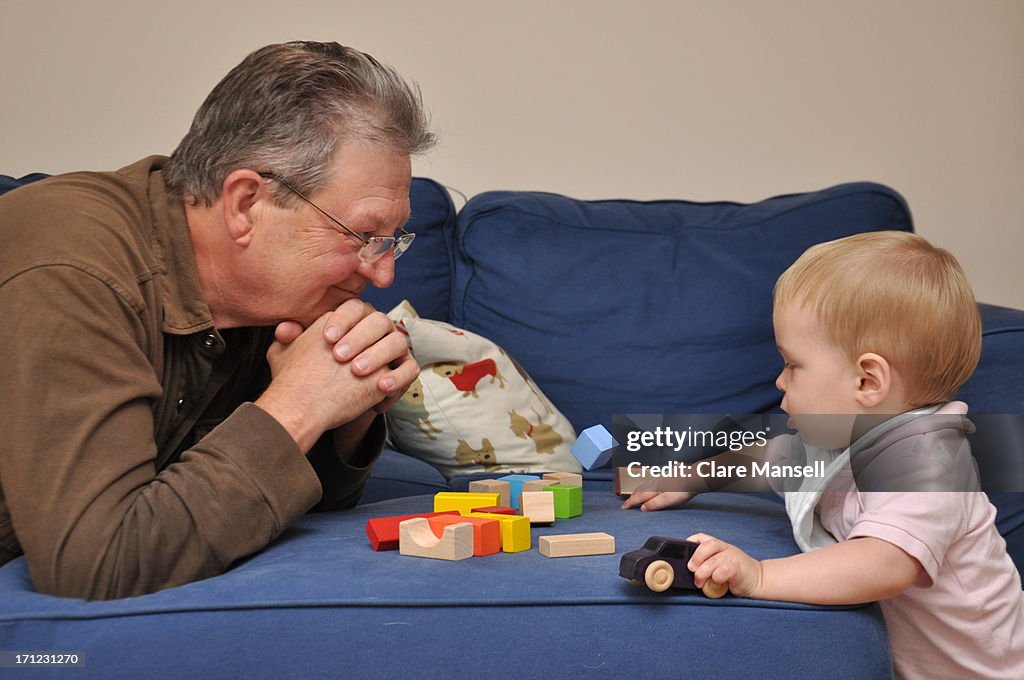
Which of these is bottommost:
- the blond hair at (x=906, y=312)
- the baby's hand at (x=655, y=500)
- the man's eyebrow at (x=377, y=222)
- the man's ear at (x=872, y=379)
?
the baby's hand at (x=655, y=500)

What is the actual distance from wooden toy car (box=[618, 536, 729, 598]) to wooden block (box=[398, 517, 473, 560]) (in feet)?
0.67

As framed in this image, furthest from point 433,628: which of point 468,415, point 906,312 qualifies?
point 468,415

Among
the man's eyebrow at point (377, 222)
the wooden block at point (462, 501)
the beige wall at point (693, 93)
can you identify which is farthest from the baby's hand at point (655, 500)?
the beige wall at point (693, 93)

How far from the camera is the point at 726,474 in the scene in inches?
67.5

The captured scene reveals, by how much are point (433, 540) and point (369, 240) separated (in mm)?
461

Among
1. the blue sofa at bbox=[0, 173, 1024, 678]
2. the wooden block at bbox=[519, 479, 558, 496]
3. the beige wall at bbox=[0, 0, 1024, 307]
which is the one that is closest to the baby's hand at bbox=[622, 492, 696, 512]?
the blue sofa at bbox=[0, 173, 1024, 678]

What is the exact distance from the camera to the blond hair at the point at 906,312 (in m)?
1.37

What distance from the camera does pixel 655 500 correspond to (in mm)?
1608

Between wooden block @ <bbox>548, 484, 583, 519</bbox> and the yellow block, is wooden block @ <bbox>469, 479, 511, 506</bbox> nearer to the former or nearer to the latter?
wooden block @ <bbox>548, 484, 583, 519</bbox>

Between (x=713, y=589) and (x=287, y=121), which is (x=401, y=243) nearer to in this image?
(x=287, y=121)

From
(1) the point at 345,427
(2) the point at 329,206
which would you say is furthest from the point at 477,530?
(2) the point at 329,206

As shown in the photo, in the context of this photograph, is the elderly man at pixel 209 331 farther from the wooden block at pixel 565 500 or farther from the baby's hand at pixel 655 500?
the baby's hand at pixel 655 500

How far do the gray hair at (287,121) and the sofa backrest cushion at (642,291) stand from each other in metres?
1.04

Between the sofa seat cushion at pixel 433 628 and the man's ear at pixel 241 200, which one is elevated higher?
the man's ear at pixel 241 200
